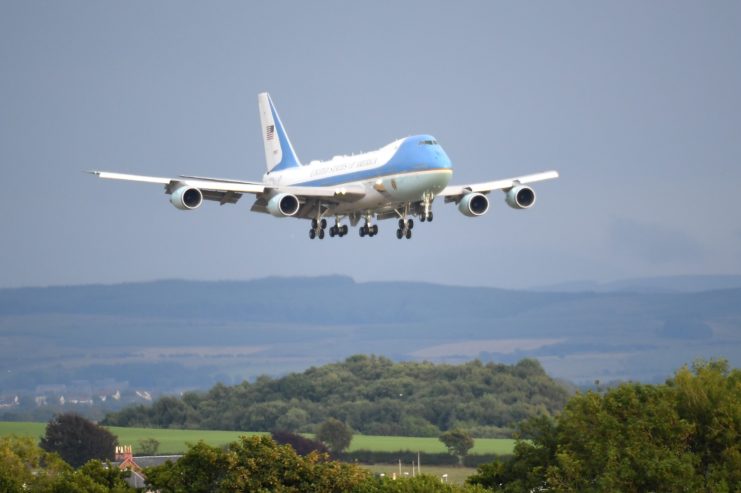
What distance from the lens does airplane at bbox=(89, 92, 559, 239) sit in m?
84.2

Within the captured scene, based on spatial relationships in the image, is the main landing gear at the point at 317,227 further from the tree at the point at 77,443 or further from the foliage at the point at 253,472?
the tree at the point at 77,443

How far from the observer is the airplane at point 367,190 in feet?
276

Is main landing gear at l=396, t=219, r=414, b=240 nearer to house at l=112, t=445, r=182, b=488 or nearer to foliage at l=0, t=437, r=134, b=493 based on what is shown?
house at l=112, t=445, r=182, b=488

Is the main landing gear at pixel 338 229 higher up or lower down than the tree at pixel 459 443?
higher up

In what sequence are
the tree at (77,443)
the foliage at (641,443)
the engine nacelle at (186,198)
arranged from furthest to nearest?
the tree at (77,443)
the engine nacelle at (186,198)
the foliage at (641,443)

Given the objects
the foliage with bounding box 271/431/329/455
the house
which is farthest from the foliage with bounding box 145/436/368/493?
the foliage with bounding box 271/431/329/455

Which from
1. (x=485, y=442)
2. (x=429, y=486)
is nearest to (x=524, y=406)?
(x=485, y=442)

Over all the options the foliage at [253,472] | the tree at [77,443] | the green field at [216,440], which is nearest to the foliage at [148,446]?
the green field at [216,440]

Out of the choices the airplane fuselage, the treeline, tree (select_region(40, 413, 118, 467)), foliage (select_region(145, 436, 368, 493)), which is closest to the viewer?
foliage (select_region(145, 436, 368, 493))

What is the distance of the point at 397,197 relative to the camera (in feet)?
280

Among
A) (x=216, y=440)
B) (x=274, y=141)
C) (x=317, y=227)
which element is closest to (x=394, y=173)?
(x=317, y=227)

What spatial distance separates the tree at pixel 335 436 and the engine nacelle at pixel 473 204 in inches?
2123

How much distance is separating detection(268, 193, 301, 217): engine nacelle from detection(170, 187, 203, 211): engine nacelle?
4.30m

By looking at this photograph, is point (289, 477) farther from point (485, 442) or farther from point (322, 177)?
point (485, 442)
